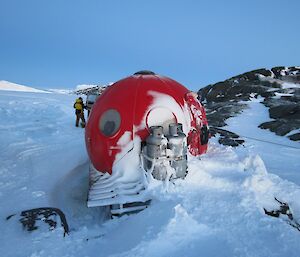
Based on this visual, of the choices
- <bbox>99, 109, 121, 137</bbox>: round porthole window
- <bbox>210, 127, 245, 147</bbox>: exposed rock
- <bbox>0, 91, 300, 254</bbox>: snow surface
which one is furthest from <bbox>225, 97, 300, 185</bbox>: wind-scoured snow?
<bbox>99, 109, 121, 137</bbox>: round porthole window

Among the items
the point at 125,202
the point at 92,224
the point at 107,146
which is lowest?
the point at 92,224

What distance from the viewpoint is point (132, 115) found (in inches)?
210

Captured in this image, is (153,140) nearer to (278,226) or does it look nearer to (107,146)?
(107,146)

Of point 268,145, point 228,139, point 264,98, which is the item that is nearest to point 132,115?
point 228,139

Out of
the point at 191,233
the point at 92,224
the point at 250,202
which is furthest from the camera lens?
the point at 92,224

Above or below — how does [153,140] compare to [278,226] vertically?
above

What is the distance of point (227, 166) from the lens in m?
5.68

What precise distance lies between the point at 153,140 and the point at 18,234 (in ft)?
7.79

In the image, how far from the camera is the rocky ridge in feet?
44.0

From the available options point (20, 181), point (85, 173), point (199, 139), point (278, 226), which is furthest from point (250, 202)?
point (20, 181)

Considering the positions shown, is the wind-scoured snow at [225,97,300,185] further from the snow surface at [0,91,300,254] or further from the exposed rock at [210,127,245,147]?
the exposed rock at [210,127,245,147]

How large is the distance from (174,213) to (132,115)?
202 cm

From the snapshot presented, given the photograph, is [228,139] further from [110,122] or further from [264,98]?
[264,98]

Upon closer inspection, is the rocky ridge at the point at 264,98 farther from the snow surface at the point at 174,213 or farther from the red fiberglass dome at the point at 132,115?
the snow surface at the point at 174,213
